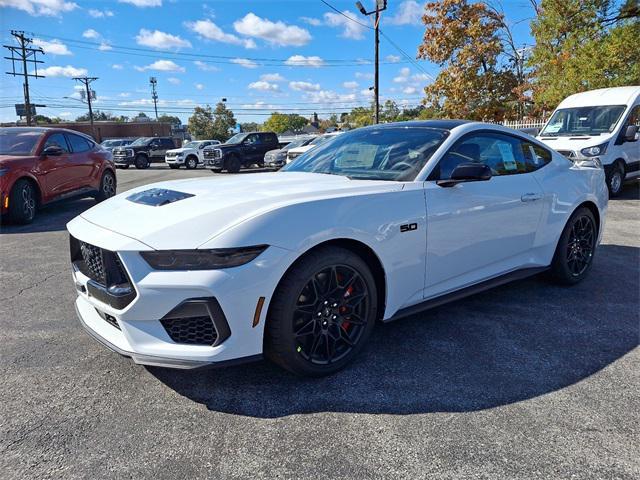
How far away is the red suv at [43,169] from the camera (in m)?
7.28

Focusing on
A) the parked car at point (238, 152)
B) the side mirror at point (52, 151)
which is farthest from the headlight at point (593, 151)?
the parked car at point (238, 152)

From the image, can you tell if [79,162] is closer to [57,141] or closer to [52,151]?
[57,141]

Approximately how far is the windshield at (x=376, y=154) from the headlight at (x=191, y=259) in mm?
1354

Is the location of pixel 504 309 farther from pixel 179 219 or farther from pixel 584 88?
pixel 584 88

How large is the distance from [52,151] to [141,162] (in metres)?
19.2

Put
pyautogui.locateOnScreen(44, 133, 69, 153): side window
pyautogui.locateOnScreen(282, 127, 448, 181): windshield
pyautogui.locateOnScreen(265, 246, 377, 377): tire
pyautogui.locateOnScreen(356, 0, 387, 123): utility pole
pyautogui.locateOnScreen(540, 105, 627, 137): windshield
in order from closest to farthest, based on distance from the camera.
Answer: pyautogui.locateOnScreen(265, 246, 377, 377): tire < pyautogui.locateOnScreen(282, 127, 448, 181): windshield < pyautogui.locateOnScreen(44, 133, 69, 153): side window < pyautogui.locateOnScreen(540, 105, 627, 137): windshield < pyautogui.locateOnScreen(356, 0, 387, 123): utility pole

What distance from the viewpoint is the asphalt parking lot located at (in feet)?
6.62

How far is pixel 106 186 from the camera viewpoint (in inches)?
385

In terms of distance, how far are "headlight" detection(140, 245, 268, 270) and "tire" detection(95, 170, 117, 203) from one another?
27.0 feet

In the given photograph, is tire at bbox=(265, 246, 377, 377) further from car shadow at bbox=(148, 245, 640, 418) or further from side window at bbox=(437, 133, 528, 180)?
side window at bbox=(437, 133, 528, 180)

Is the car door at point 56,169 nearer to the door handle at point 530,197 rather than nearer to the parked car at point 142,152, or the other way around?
the door handle at point 530,197

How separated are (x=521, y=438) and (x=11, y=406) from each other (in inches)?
104

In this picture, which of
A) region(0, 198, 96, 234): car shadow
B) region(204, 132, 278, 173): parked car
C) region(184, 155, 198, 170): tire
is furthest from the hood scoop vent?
region(184, 155, 198, 170): tire

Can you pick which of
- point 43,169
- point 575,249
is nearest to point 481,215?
point 575,249
